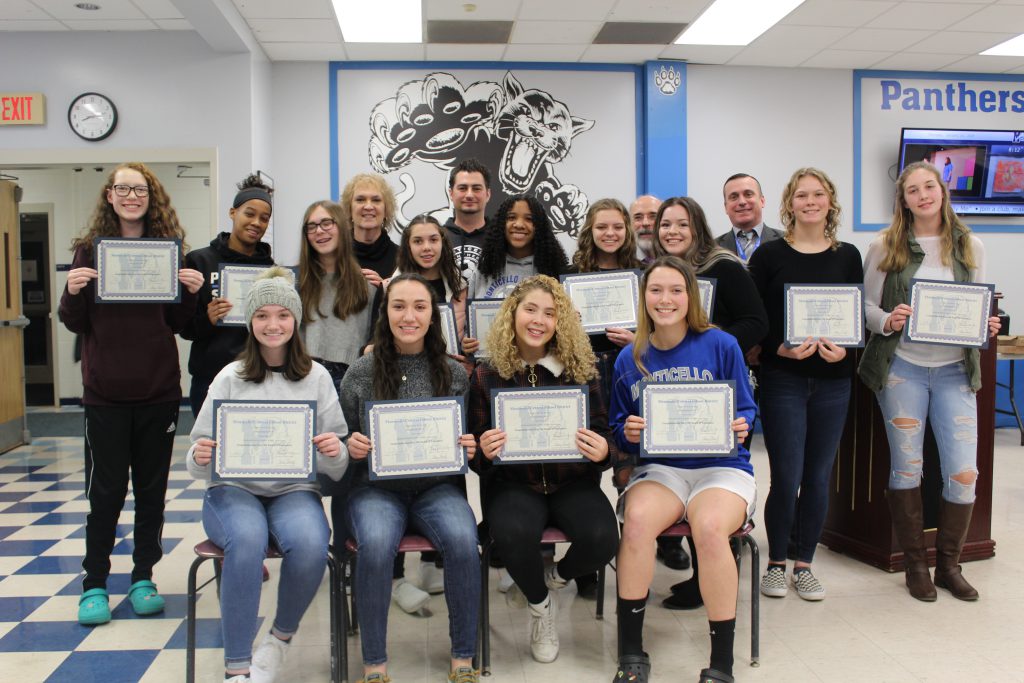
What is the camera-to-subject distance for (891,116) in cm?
729

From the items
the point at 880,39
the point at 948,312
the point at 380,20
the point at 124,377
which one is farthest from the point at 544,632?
the point at 880,39

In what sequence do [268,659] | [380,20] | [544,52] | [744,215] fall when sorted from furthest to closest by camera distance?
[544,52] → [380,20] → [744,215] → [268,659]

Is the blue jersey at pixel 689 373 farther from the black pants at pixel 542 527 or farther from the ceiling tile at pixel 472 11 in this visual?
the ceiling tile at pixel 472 11

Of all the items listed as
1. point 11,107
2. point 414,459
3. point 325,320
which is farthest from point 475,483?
point 11,107

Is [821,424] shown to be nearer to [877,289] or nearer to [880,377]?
[880,377]

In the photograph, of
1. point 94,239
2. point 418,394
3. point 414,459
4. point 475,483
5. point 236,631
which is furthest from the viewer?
point 475,483

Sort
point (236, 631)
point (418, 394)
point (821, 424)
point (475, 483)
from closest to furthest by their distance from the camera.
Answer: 1. point (236, 631)
2. point (418, 394)
3. point (821, 424)
4. point (475, 483)

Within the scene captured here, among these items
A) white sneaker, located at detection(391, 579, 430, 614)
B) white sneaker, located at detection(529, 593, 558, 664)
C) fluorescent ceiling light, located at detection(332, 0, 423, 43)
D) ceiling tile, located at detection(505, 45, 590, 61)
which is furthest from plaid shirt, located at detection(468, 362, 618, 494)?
ceiling tile, located at detection(505, 45, 590, 61)

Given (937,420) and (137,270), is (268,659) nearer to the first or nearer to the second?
(137,270)

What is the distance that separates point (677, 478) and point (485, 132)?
493 cm

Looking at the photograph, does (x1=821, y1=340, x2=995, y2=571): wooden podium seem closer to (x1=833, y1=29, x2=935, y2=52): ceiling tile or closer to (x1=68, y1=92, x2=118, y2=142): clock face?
(x1=833, y1=29, x2=935, y2=52): ceiling tile

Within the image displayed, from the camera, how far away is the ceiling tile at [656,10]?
5598mm

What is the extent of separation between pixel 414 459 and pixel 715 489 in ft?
3.21

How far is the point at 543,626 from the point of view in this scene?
2.66 metres
